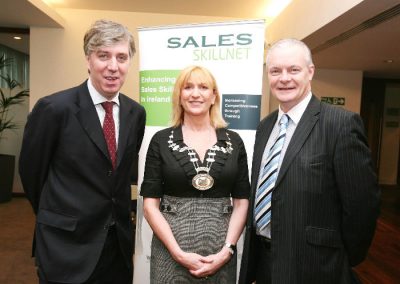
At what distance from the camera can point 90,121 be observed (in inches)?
66.5

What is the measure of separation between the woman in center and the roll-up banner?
80 centimetres

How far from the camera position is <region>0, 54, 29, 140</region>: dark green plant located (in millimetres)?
6434

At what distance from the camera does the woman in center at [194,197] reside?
1.89 m

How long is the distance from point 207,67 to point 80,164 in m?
1.53

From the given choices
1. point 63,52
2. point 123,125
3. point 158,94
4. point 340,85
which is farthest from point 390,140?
point 123,125

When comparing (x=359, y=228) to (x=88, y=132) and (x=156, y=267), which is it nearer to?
(x=156, y=267)

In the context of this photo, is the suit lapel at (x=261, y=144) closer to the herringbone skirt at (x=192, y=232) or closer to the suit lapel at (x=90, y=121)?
the herringbone skirt at (x=192, y=232)

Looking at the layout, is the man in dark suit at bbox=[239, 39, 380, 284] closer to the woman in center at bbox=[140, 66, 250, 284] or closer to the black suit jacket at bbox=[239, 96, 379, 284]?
the black suit jacket at bbox=[239, 96, 379, 284]

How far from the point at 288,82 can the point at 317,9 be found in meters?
3.36

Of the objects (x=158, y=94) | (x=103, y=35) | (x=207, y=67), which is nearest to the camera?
(x=103, y=35)

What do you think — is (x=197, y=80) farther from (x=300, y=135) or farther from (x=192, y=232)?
(x=192, y=232)

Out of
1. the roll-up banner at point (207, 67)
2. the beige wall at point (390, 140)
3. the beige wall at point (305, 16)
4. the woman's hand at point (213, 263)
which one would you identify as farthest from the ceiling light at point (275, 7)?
the beige wall at point (390, 140)

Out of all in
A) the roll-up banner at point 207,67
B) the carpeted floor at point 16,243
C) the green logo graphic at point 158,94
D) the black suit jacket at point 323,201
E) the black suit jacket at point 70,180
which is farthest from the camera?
the carpeted floor at point 16,243

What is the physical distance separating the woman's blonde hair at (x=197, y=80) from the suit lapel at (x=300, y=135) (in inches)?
22.3
